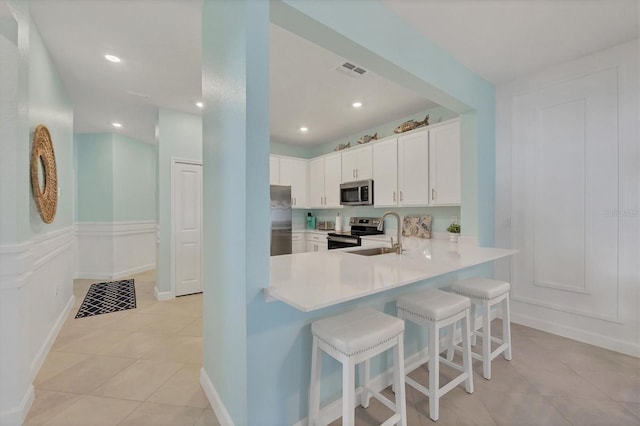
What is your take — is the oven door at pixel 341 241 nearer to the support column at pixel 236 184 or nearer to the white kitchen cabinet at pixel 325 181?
the white kitchen cabinet at pixel 325 181

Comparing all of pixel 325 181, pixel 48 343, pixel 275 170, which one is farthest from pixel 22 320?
pixel 325 181

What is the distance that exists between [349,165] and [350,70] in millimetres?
2064

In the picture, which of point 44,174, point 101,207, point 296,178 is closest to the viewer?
point 44,174

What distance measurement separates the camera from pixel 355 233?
4457 millimetres

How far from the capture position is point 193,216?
4.07 meters

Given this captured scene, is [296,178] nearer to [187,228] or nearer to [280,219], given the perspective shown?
[280,219]

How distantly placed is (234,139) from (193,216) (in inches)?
121

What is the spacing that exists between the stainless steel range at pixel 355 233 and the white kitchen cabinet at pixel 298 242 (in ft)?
2.67

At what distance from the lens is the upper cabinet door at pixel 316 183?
5066 millimetres

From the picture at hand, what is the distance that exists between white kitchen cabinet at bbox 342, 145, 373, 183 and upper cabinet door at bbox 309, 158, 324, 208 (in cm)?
58

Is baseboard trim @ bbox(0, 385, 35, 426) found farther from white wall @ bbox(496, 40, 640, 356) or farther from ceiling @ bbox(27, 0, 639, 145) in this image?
white wall @ bbox(496, 40, 640, 356)

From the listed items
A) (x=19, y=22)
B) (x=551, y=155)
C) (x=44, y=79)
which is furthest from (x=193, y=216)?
(x=551, y=155)

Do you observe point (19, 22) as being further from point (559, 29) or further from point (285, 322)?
point (559, 29)

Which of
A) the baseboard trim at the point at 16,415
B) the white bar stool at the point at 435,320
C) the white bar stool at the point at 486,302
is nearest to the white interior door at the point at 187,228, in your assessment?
the baseboard trim at the point at 16,415
